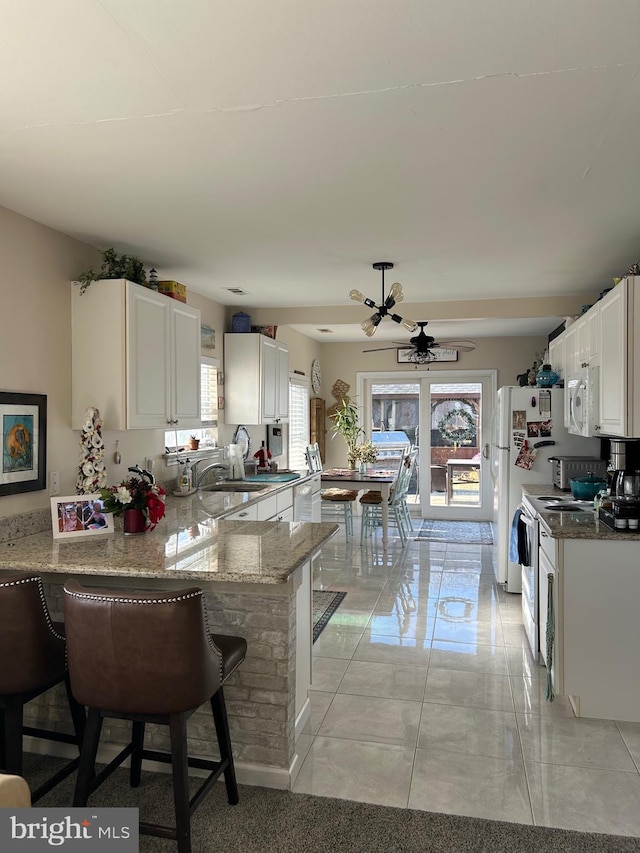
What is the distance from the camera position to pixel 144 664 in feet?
6.54

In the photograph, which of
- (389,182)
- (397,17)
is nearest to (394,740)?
(389,182)

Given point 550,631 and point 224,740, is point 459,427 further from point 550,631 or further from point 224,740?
point 224,740

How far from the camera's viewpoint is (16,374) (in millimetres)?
3070

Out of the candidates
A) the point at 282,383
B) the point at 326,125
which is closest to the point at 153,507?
the point at 326,125

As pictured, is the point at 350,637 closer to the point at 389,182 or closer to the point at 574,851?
the point at 574,851

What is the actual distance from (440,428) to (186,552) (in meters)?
6.53

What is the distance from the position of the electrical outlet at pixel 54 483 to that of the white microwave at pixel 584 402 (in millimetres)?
3088

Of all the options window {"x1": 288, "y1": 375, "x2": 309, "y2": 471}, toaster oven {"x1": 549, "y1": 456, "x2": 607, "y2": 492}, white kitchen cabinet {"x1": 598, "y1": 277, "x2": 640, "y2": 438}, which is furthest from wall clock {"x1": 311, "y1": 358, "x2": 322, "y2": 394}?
white kitchen cabinet {"x1": 598, "y1": 277, "x2": 640, "y2": 438}

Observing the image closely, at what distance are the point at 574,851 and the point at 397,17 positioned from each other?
2.60 metres

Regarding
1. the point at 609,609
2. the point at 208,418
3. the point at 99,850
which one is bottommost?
the point at 99,850

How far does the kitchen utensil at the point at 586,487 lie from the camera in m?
4.08

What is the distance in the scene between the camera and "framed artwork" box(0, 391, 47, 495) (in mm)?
2971

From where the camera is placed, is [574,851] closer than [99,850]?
No

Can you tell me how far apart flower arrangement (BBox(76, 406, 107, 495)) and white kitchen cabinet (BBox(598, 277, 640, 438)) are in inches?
106
